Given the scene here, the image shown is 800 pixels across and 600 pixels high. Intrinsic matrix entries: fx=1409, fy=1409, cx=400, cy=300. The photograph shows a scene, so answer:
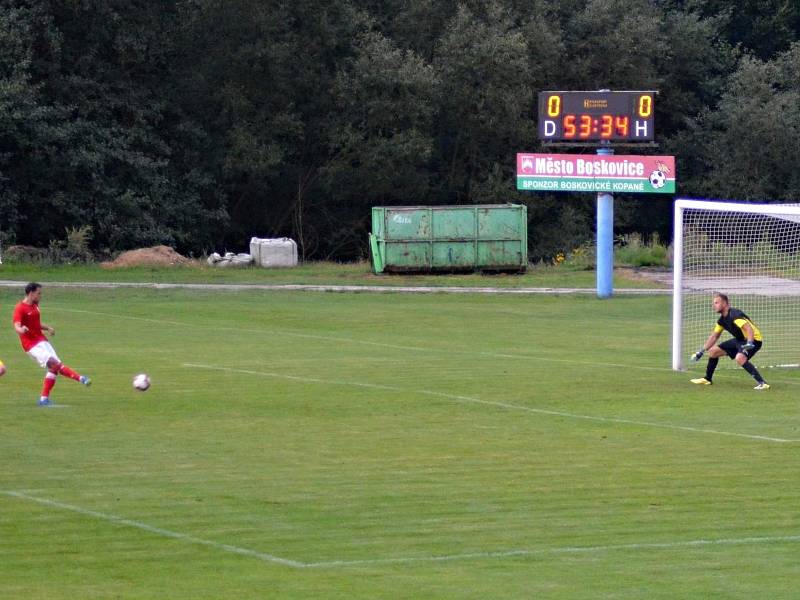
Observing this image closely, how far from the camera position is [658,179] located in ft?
143

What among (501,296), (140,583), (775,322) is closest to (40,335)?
(140,583)

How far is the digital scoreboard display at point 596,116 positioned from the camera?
41.6 m

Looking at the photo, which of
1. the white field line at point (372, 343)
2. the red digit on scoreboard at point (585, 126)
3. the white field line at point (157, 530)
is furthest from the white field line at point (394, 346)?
the white field line at point (157, 530)

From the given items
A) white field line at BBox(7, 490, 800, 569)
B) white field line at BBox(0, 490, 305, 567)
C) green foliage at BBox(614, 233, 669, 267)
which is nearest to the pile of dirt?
green foliage at BBox(614, 233, 669, 267)

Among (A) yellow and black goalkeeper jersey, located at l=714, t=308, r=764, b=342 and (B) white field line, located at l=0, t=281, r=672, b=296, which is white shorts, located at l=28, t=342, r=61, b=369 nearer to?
(A) yellow and black goalkeeper jersey, located at l=714, t=308, r=764, b=342

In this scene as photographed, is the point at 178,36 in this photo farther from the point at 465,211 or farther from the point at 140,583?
the point at 140,583

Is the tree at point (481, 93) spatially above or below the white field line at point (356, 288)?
above

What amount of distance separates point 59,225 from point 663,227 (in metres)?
31.3

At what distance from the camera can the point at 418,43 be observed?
69.2 m

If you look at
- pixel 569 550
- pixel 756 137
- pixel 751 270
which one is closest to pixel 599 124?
pixel 751 270

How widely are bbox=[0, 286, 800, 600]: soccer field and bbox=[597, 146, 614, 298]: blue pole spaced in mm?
13837

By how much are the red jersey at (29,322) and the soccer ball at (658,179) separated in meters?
27.3

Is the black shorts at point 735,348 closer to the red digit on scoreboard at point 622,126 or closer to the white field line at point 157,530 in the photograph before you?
the white field line at point 157,530

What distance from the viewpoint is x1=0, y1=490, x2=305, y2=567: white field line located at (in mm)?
10883
